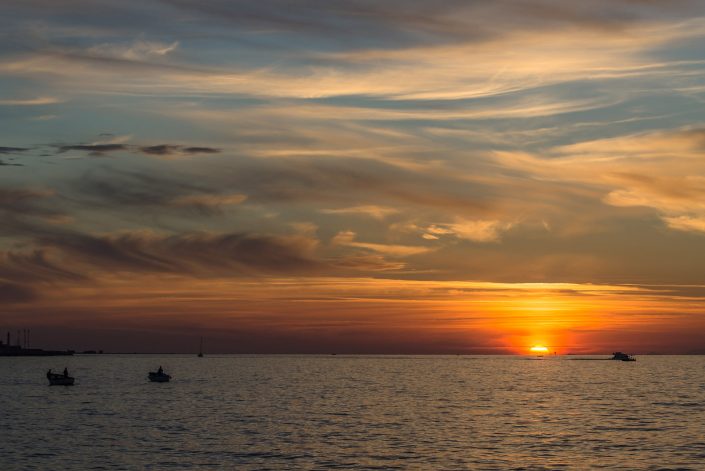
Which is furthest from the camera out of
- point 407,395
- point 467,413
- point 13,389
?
point 13,389

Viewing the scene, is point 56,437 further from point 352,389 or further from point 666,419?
point 352,389

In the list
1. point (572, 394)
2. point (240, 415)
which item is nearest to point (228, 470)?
point (240, 415)

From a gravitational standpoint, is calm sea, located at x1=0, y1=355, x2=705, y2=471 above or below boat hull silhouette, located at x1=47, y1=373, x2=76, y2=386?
below

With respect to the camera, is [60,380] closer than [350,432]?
No

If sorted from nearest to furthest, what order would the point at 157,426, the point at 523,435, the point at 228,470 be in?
the point at 228,470 < the point at 523,435 < the point at 157,426

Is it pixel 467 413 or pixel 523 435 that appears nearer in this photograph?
pixel 523 435

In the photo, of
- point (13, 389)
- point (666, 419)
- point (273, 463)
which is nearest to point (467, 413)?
point (666, 419)

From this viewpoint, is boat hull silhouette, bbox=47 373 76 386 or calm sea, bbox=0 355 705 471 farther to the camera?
boat hull silhouette, bbox=47 373 76 386

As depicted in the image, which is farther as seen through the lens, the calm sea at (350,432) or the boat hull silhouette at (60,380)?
the boat hull silhouette at (60,380)

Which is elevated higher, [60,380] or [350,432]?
[60,380]

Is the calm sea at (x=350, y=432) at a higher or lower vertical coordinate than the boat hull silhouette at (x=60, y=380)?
lower

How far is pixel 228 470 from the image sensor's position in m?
71.2

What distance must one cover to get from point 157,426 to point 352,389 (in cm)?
9024

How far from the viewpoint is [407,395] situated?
166875 mm
